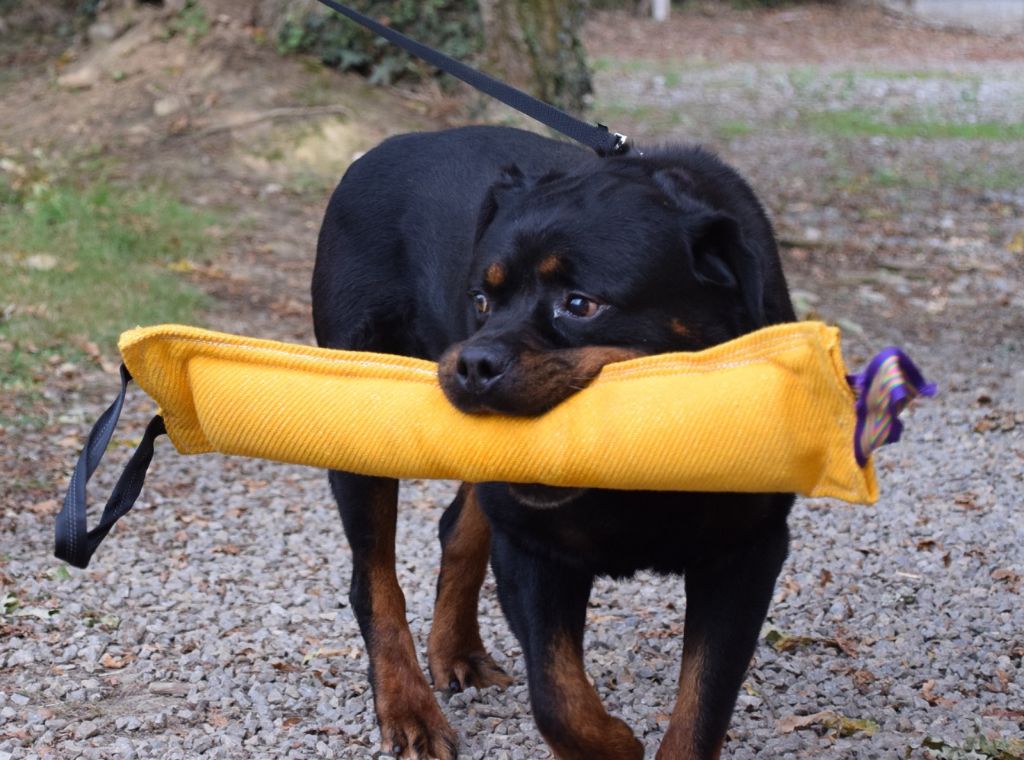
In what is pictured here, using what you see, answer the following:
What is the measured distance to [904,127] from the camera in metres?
16.4

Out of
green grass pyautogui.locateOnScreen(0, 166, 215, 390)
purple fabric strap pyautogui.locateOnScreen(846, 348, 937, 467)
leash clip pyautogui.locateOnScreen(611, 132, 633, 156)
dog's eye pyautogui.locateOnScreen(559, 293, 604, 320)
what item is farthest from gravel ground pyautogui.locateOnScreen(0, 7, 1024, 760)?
leash clip pyautogui.locateOnScreen(611, 132, 633, 156)

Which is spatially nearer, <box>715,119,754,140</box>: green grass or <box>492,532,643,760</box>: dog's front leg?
<box>492,532,643,760</box>: dog's front leg

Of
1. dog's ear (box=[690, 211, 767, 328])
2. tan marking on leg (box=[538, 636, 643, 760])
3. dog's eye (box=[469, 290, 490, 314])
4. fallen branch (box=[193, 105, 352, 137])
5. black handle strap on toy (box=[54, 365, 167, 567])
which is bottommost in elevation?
fallen branch (box=[193, 105, 352, 137])

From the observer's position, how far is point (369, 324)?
166 inches

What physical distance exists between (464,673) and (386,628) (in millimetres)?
393

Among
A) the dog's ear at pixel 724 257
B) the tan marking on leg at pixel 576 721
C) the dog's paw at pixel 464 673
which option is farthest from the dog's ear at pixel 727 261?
the dog's paw at pixel 464 673

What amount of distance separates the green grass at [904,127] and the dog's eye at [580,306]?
1345 cm

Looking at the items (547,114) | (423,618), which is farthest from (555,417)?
(423,618)

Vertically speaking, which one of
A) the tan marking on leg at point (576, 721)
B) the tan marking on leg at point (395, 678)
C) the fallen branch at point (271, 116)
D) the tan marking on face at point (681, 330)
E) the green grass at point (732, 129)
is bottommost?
the green grass at point (732, 129)

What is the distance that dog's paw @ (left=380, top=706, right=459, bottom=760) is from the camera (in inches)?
154

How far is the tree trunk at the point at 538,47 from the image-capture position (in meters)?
11.2

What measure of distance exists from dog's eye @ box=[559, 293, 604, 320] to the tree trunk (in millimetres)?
8233

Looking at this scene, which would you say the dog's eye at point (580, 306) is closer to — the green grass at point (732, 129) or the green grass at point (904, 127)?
the green grass at point (732, 129)

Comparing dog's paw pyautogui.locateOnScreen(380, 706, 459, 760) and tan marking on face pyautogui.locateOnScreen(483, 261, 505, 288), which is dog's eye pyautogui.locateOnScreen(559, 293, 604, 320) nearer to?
tan marking on face pyautogui.locateOnScreen(483, 261, 505, 288)
